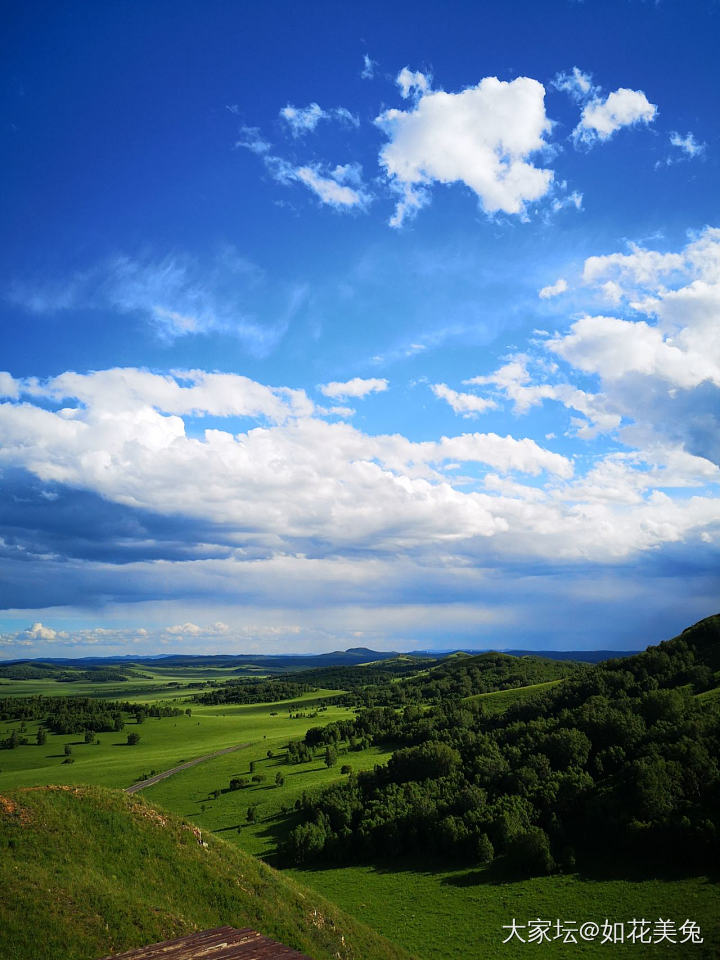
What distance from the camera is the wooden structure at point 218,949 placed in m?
14.9

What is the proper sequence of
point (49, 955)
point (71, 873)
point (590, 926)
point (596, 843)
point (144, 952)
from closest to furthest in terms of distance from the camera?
1. point (144, 952)
2. point (49, 955)
3. point (71, 873)
4. point (590, 926)
5. point (596, 843)

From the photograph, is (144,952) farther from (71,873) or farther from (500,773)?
(500,773)

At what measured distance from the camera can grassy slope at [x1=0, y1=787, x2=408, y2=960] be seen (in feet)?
106

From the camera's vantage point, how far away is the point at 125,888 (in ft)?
125

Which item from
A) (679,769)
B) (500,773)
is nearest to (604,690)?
(500,773)

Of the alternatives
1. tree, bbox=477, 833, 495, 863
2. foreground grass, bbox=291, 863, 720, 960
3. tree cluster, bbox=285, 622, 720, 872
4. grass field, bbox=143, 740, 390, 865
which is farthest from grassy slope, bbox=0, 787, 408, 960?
grass field, bbox=143, 740, 390, 865

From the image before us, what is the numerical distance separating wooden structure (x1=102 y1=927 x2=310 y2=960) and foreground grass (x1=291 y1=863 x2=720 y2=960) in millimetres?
45394

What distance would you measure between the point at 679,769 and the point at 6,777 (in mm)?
156834

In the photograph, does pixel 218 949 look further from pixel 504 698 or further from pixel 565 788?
pixel 504 698

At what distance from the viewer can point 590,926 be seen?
173 ft

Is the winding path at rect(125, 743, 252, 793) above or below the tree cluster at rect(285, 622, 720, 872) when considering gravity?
below

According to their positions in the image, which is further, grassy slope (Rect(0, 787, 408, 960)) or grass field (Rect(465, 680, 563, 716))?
grass field (Rect(465, 680, 563, 716))

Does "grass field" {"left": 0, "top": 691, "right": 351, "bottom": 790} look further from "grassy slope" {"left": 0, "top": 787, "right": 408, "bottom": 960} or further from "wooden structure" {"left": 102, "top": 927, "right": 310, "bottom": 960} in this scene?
"wooden structure" {"left": 102, "top": 927, "right": 310, "bottom": 960}

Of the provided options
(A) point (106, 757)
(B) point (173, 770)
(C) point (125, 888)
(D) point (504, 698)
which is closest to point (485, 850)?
(C) point (125, 888)
